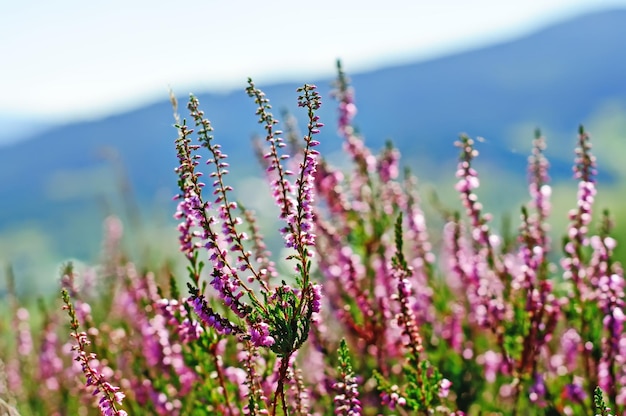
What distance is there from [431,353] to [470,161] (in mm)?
2172

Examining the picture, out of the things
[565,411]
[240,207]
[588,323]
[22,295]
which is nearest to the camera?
[240,207]

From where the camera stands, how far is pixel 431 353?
278 inches

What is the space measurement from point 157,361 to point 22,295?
5.81 m

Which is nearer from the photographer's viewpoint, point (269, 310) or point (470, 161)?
point (269, 310)

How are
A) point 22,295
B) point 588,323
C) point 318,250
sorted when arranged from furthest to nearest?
point 22,295 < point 318,250 < point 588,323

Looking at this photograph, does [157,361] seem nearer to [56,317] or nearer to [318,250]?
[318,250]

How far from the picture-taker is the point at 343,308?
6625 millimetres

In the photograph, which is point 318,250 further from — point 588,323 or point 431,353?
point 588,323

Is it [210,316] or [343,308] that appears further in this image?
[343,308]

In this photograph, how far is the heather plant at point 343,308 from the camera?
3770 millimetres

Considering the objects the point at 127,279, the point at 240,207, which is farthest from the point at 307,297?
the point at 127,279

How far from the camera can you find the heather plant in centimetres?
377

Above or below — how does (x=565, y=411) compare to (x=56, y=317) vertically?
below

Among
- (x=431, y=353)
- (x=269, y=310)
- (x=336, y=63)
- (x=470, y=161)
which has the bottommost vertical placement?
(x=431, y=353)
